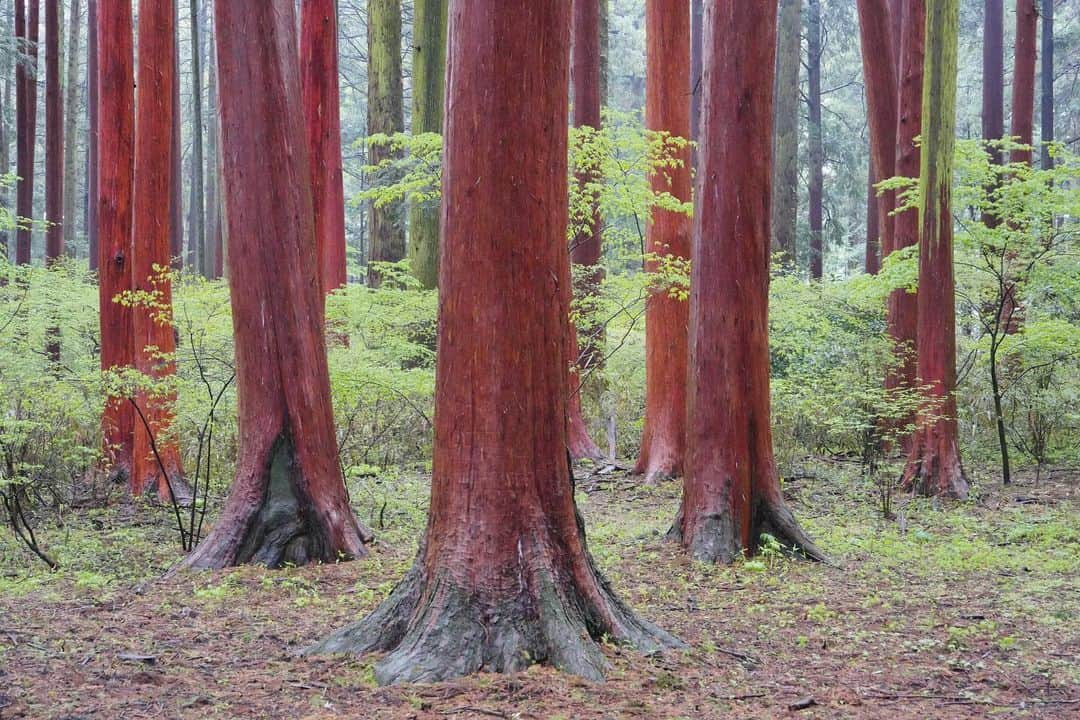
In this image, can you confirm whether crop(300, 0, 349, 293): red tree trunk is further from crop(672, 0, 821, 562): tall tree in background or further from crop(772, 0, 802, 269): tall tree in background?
crop(772, 0, 802, 269): tall tree in background

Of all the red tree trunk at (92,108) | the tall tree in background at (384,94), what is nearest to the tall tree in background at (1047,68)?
the tall tree in background at (384,94)

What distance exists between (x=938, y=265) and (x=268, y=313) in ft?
22.3

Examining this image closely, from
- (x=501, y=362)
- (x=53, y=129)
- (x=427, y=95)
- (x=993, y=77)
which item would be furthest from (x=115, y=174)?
(x=993, y=77)

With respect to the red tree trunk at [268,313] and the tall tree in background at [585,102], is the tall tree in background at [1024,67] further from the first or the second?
the red tree trunk at [268,313]

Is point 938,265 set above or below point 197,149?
below

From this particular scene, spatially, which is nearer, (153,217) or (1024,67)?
(153,217)

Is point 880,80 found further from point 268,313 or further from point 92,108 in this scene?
point 92,108

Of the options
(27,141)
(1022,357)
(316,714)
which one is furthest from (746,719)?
(27,141)

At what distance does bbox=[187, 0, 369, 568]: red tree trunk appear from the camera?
6.50 metres

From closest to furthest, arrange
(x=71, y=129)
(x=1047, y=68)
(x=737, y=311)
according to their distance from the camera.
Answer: (x=737, y=311) < (x=71, y=129) < (x=1047, y=68)

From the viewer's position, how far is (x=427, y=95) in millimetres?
14375

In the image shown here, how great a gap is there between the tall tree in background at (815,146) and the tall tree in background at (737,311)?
1864cm

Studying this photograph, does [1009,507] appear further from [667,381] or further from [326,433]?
[326,433]

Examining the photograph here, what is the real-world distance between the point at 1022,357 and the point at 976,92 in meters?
33.2
